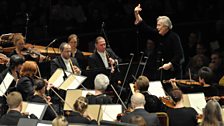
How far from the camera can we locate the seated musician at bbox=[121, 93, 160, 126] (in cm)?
906

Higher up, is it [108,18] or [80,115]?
[108,18]

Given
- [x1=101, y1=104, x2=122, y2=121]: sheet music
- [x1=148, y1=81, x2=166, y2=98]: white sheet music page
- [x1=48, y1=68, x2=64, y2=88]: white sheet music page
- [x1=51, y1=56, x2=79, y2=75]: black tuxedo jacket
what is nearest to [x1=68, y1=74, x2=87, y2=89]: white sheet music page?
[x1=48, y1=68, x2=64, y2=88]: white sheet music page

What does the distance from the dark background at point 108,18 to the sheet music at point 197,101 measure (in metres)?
5.39

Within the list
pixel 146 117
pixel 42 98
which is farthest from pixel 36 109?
pixel 146 117

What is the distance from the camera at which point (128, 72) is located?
1198cm

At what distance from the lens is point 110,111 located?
9.34 metres

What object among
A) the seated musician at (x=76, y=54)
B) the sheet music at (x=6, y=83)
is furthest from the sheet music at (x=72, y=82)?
the seated musician at (x=76, y=54)

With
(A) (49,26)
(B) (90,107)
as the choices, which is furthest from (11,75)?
(A) (49,26)

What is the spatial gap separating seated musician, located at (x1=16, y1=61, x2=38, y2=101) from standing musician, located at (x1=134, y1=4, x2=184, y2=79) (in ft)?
7.14

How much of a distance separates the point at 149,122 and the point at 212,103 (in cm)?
98

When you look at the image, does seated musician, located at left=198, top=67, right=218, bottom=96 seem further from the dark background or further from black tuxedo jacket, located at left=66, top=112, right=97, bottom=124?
the dark background

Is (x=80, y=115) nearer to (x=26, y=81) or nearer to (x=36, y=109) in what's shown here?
(x=36, y=109)

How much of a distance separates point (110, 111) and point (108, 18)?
7.72 metres

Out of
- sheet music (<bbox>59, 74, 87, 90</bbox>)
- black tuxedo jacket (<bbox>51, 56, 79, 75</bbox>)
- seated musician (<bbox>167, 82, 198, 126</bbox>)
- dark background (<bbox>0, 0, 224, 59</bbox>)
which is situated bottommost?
seated musician (<bbox>167, 82, 198, 126</bbox>)
